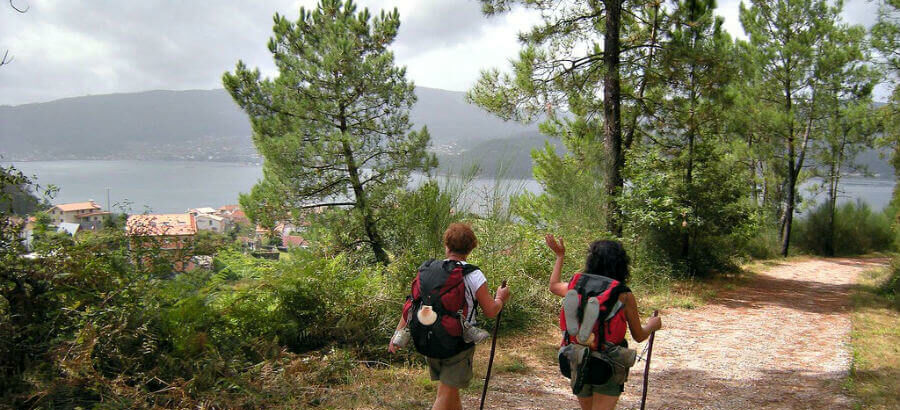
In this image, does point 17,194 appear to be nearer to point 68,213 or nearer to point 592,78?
point 68,213

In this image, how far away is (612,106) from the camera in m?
9.82

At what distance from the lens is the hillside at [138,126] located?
2627 centimetres

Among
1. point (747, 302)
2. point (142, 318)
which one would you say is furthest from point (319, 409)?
point (747, 302)

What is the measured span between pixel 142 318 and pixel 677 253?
1058 centimetres

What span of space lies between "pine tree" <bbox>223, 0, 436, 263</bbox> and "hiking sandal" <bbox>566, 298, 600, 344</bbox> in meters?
9.64

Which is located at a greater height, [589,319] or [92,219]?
[92,219]

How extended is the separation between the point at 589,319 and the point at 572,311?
0.35 ft

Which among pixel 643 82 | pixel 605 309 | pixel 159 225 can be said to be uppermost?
pixel 643 82

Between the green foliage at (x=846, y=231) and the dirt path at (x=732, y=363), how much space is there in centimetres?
1472

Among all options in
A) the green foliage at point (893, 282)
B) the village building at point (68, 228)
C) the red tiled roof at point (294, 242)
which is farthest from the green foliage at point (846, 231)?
the village building at point (68, 228)

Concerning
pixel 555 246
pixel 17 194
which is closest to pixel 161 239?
pixel 17 194

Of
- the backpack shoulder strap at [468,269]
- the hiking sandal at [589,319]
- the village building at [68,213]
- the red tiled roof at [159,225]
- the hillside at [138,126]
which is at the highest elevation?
the hillside at [138,126]

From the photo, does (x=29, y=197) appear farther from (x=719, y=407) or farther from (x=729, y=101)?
(x=729, y=101)

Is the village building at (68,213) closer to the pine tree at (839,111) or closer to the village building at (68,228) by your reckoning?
the village building at (68,228)
